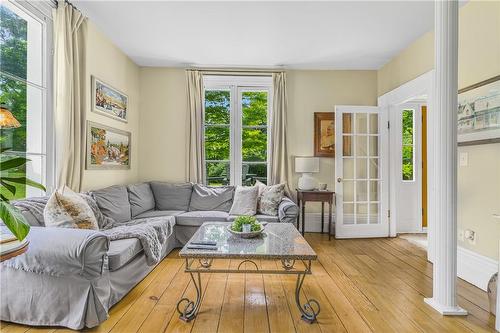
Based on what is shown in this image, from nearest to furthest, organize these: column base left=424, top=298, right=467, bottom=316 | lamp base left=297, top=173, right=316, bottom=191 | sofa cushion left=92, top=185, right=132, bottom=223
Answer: column base left=424, top=298, right=467, bottom=316 < sofa cushion left=92, top=185, right=132, bottom=223 < lamp base left=297, top=173, right=316, bottom=191

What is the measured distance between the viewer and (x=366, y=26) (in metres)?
3.44

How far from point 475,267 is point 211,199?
10.5ft

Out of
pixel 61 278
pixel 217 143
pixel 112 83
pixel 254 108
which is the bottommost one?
pixel 61 278

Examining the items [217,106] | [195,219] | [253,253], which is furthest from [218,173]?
[253,253]

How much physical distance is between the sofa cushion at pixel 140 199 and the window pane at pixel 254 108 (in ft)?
6.31

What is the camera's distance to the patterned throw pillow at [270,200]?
160 inches

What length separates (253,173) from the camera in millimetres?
4930

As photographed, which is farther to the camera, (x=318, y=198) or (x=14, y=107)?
(x=318, y=198)

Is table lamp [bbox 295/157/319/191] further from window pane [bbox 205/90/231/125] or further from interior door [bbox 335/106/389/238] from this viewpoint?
window pane [bbox 205/90/231/125]

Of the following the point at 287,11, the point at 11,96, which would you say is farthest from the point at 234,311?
the point at 287,11

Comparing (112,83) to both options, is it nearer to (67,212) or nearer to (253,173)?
(67,212)

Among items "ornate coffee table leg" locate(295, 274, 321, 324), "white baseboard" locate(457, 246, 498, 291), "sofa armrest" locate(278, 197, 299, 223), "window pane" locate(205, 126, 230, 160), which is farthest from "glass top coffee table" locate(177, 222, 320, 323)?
"window pane" locate(205, 126, 230, 160)

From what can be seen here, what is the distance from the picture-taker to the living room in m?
2.14

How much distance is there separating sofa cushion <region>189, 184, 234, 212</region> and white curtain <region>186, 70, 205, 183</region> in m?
0.32
